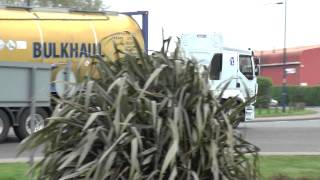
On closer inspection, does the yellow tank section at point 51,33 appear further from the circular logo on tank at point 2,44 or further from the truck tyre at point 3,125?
the truck tyre at point 3,125

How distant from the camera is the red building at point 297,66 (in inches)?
3169

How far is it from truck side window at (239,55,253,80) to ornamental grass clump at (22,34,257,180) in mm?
18425

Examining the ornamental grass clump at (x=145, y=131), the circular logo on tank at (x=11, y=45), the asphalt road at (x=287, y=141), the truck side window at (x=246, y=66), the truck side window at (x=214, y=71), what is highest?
the circular logo on tank at (x=11, y=45)

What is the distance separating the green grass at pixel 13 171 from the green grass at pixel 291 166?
334 centimetres

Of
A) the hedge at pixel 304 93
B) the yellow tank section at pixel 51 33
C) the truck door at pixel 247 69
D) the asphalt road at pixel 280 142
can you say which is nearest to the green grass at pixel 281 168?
the asphalt road at pixel 280 142

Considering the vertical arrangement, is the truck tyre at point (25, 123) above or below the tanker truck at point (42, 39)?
below

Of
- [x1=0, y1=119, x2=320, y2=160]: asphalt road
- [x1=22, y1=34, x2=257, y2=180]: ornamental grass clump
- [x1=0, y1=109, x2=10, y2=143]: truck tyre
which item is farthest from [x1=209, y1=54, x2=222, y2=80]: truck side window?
[x1=0, y1=109, x2=10, y2=143]: truck tyre

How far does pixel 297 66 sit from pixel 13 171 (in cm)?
7924

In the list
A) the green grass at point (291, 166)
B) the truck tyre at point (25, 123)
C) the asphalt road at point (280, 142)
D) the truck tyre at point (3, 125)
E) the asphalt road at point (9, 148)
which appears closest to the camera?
the green grass at point (291, 166)

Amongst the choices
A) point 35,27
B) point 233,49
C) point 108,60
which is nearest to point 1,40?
point 35,27

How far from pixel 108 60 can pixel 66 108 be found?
67cm

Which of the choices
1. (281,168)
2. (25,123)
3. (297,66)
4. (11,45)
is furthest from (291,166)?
(297,66)

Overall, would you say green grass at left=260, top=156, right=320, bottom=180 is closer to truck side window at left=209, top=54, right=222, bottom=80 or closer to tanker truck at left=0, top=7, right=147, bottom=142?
truck side window at left=209, top=54, right=222, bottom=80

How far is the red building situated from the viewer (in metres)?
80.5
